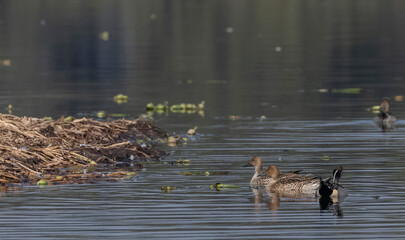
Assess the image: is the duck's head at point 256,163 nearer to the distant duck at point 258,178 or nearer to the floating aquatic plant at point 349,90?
the distant duck at point 258,178

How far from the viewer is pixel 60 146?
74.2ft

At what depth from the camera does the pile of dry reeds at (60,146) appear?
2105 centimetres

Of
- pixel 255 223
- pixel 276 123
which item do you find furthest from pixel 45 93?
pixel 255 223

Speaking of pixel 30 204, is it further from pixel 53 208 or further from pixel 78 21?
pixel 78 21

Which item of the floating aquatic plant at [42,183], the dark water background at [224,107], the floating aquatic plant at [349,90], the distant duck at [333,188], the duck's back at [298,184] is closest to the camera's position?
the dark water background at [224,107]

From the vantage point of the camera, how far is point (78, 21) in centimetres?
8719

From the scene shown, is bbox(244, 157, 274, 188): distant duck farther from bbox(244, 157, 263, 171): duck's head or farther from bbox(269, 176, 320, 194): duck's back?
bbox(269, 176, 320, 194): duck's back

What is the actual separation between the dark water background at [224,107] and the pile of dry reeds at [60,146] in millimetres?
1095

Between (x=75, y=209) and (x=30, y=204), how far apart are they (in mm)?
909

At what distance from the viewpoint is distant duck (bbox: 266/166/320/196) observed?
61.4 feet

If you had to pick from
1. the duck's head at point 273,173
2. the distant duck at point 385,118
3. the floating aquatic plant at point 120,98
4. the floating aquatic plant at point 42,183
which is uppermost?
the floating aquatic plant at point 120,98

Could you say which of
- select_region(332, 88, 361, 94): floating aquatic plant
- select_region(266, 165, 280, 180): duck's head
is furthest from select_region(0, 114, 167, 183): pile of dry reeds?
select_region(332, 88, 361, 94): floating aquatic plant

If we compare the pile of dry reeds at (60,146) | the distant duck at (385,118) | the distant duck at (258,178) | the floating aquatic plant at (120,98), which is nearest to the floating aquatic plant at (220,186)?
the distant duck at (258,178)

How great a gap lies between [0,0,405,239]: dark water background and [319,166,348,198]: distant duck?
0.20m
